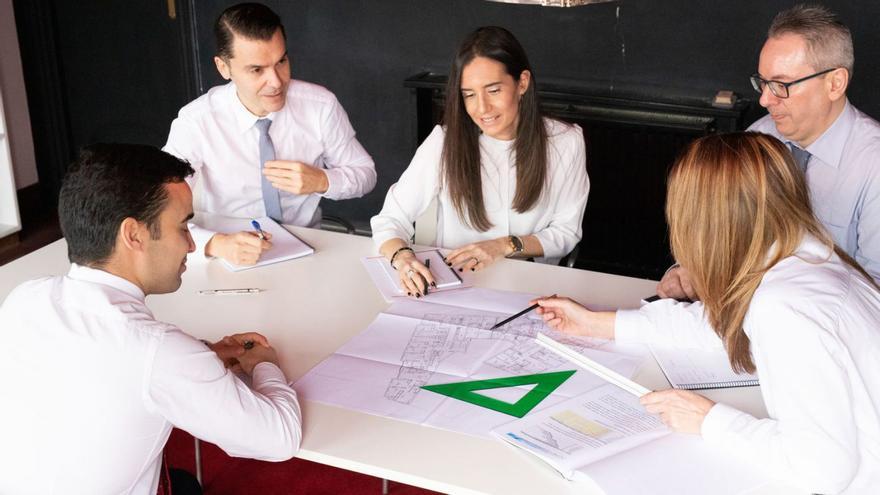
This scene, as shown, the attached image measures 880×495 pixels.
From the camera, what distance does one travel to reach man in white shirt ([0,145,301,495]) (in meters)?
1.68

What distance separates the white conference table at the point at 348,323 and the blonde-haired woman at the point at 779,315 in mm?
127

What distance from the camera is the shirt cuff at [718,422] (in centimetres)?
183

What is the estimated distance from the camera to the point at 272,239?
297cm

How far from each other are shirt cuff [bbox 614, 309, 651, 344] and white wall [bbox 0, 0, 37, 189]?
13.7 ft

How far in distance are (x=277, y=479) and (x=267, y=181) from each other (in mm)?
1040

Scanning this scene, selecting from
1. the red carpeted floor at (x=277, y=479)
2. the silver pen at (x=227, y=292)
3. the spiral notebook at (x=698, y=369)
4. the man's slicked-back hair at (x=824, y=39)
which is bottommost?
the red carpeted floor at (x=277, y=479)

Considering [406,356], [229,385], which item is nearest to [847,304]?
[406,356]

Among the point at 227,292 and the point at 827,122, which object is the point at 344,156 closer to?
the point at 227,292

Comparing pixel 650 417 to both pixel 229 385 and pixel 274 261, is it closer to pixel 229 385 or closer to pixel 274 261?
pixel 229 385

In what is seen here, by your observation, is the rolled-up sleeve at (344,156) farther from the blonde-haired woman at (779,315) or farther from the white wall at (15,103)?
the white wall at (15,103)

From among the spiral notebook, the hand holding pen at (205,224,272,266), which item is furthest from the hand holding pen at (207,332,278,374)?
the spiral notebook

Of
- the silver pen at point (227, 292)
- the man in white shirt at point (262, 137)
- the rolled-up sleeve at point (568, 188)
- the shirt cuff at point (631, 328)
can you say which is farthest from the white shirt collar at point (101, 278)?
the rolled-up sleeve at point (568, 188)

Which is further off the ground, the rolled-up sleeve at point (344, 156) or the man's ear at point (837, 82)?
the man's ear at point (837, 82)

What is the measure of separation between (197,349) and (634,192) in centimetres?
321
